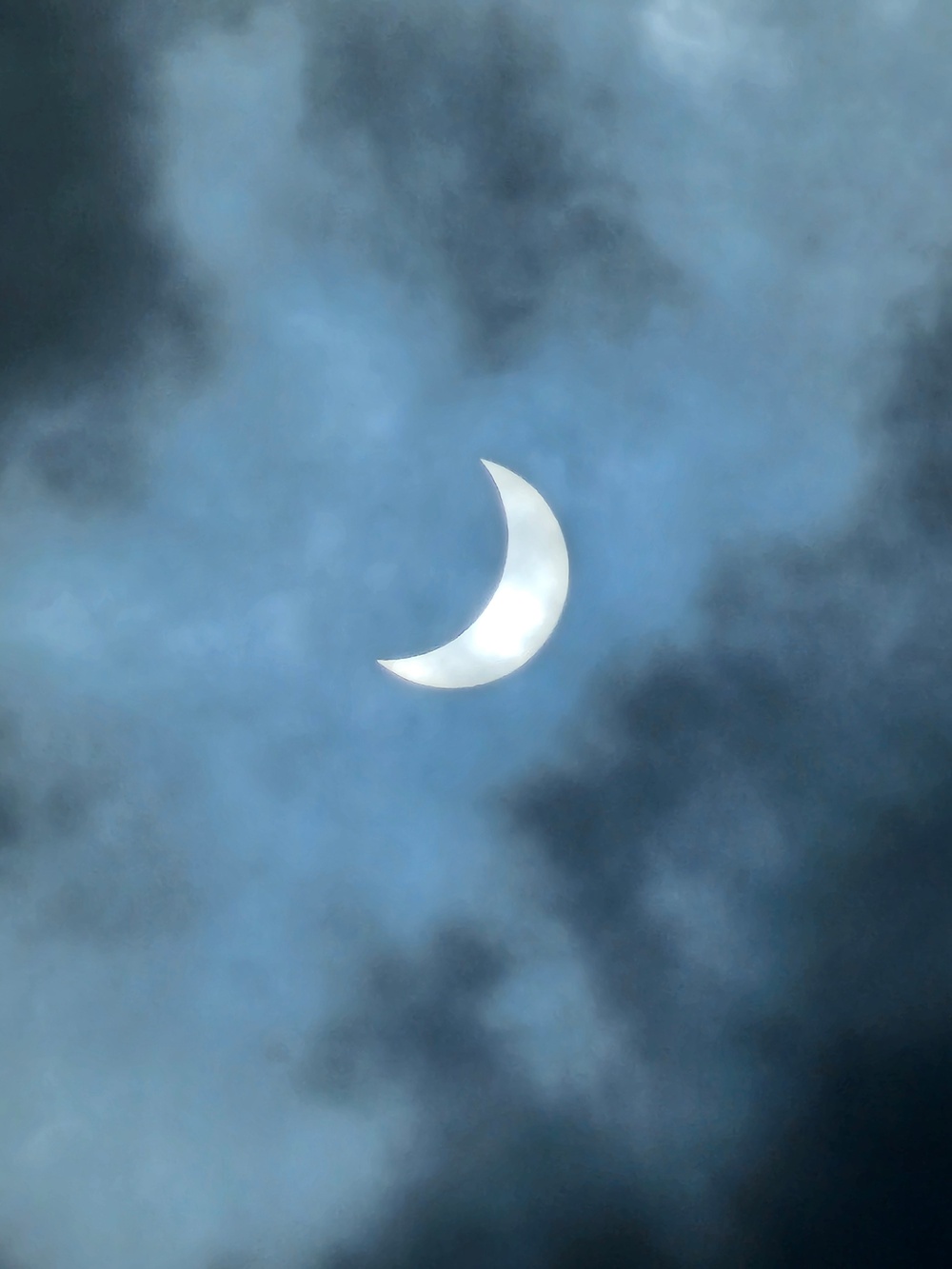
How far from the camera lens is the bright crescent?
103ft

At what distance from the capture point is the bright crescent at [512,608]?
31.4 meters

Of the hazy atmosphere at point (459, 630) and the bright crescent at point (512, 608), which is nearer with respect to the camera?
the bright crescent at point (512, 608)

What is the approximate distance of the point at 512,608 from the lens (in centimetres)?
3142

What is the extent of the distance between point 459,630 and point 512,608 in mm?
1547

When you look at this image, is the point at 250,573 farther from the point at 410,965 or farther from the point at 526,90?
the point at 526,90

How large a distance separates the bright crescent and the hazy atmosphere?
0.53 m

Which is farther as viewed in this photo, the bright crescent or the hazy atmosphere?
the hazy atmosphere

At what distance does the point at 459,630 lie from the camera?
31.6 metres

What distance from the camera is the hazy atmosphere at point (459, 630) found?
31.6 meters

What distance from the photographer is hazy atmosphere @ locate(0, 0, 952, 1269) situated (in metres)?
31.6

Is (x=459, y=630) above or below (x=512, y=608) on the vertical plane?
above

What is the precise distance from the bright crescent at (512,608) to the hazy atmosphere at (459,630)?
528 millimetres

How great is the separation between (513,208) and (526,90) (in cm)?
326

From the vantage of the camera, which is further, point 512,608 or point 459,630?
point 459,630
